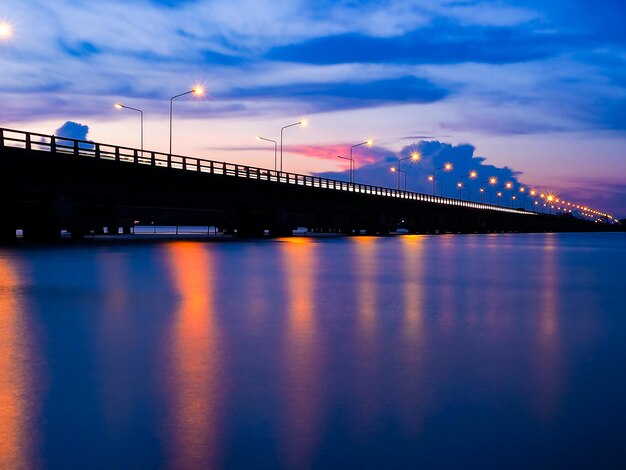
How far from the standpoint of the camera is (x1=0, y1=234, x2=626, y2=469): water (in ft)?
16.9

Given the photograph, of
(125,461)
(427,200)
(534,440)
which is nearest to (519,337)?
(534,440)

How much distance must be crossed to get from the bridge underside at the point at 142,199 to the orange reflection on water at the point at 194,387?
32.9 meters

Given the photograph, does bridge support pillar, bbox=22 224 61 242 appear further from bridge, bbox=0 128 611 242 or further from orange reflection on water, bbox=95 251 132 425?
orange reflection on water, bbox=95 251 132 425

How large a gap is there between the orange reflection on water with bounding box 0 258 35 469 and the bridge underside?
32.5m

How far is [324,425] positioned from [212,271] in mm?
18357

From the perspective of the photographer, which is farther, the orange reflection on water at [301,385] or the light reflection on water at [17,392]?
the orange reflection on water at [301,385]

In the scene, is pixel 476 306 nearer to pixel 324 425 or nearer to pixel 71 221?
pixel 324 425

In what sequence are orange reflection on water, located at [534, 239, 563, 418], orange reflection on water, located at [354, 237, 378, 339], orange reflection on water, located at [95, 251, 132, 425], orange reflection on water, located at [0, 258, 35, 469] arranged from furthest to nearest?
1. orange reflection on water, located at [354, 237, 378, 339]
2. orange reflection on water, located at [534, 239, 563, 418]
3. orange reflection on water, located at [95, 251, 132, 425]
4. orange reflection on water, located at [0, 258, 35, 469]

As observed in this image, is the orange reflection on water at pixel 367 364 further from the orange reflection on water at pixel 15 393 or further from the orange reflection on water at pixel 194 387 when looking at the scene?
the orange reflection on water at pixel 15 393

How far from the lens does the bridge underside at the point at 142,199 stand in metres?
43.2

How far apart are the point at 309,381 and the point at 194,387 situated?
119cm

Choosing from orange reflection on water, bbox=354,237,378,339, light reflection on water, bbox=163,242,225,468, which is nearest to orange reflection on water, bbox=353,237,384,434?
orange reflection on water, bbox=354,237,378,339

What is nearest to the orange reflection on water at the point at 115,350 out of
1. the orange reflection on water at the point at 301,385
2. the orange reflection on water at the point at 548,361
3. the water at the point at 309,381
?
the water at the point at 309,381

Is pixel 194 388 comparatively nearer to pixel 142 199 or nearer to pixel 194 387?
pixel 194 387
